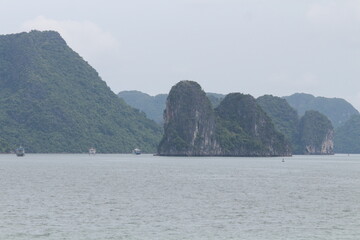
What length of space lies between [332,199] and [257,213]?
18.7m

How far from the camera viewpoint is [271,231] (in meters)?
50.6

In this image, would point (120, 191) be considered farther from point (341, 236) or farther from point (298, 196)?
→ point (341, 236)

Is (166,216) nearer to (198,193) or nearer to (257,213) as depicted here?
(257,213)

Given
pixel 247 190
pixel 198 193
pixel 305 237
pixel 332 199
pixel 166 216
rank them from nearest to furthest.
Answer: pixel 305 237 < pixel 166 216 < pixel 332 199 < pixel 198 193 < pixel 247 190

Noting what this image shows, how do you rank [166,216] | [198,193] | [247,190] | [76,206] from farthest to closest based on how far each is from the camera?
[247,190] → [198,193] → [76,206] → [166,216]

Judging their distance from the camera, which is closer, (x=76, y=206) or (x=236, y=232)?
(x=236, y=232)

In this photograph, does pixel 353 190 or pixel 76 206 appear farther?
pixel 353 190

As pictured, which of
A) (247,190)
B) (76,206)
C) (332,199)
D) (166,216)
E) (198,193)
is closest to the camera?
(166,216)

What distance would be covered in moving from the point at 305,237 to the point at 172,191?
39.4 meters

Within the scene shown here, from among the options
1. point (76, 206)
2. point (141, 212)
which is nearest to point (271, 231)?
point (141, 212)

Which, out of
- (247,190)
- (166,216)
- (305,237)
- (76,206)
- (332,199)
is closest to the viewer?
(305,237)

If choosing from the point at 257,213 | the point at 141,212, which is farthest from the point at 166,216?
the point at 257,213

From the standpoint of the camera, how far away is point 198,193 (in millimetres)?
82562

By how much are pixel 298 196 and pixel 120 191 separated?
2361 centimetres
